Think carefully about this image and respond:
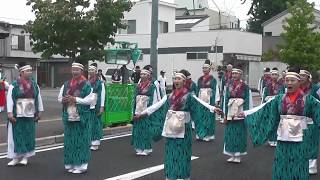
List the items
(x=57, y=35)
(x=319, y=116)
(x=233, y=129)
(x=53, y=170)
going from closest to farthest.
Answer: (x=319, y=116)
(x=53, y=170)
(x=233, y=129)
(x=57, y=35)

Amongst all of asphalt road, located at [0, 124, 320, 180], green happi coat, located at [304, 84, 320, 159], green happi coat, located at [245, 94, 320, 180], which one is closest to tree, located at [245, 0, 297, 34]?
asphalt road, located at [0, 124, 320, 180]

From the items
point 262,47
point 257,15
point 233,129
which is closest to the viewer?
point 233,129

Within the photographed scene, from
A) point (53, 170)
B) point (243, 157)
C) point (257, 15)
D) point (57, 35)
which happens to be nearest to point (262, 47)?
point (257, 15)

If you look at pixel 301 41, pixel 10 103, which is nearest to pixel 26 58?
pixel 301 41

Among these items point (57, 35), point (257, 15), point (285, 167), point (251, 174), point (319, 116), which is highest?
point (257, 15)

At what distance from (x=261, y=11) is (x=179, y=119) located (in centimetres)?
4818

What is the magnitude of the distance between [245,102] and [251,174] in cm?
190

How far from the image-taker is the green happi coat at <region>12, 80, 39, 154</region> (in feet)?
31.2

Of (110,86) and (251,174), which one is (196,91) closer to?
(110,86)

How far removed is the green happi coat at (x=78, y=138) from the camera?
9.01 meters

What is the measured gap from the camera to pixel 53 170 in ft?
30.0

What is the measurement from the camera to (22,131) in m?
9.60

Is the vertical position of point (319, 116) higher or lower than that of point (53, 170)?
higher

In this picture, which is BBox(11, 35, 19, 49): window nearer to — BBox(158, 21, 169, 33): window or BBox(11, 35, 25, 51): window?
BBox(11, 35, 25, 51): window
